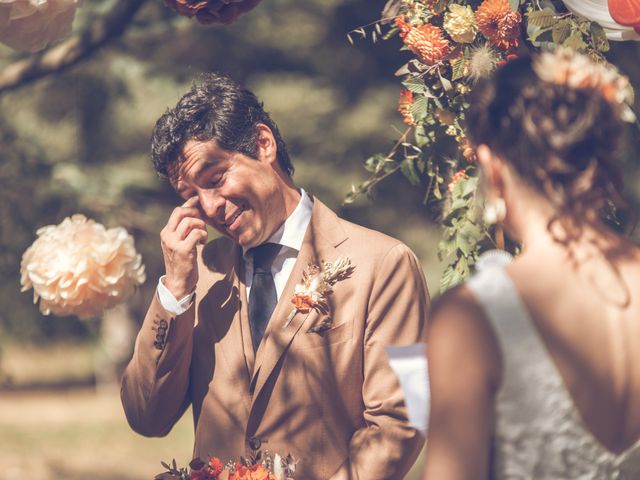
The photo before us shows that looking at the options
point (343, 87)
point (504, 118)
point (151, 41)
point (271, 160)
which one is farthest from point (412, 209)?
point (504, 118)

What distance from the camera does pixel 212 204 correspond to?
2934 millimetres

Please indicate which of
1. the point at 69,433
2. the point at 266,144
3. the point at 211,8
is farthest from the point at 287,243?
the point at 69,433

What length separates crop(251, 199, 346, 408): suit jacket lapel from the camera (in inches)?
113

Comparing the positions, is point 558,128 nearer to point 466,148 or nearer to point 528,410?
point 528,410

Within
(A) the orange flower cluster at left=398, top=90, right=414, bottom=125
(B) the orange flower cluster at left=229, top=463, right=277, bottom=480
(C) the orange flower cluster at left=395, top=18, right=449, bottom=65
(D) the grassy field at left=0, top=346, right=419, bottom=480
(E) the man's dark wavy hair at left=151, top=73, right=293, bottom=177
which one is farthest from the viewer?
(D) the grassy field at left=0, top=346, right=419, bottom=480

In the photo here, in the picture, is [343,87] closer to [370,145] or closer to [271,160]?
[370,145]

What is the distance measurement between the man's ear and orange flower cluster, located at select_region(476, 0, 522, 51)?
0.71 meters

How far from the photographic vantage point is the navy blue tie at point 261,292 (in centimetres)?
300

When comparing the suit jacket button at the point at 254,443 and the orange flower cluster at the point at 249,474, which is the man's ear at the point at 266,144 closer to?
the suit jacket button at the point at 254,443

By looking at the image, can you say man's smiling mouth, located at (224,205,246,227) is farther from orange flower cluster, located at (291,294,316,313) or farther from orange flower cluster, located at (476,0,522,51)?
orange flower cluster, located at (476,0,522,51)

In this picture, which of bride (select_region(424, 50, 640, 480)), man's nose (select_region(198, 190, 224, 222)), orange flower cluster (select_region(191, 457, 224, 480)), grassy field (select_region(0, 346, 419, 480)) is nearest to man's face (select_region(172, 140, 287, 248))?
man's nose (select_region(198, 190, 224, 222))

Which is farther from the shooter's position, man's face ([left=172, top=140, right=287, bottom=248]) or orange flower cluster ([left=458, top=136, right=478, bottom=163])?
orange flower cluster ([left=458, top=136, right=478, bottom=163])

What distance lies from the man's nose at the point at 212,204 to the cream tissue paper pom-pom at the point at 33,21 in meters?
1.01

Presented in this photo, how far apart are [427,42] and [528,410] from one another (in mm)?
1785
